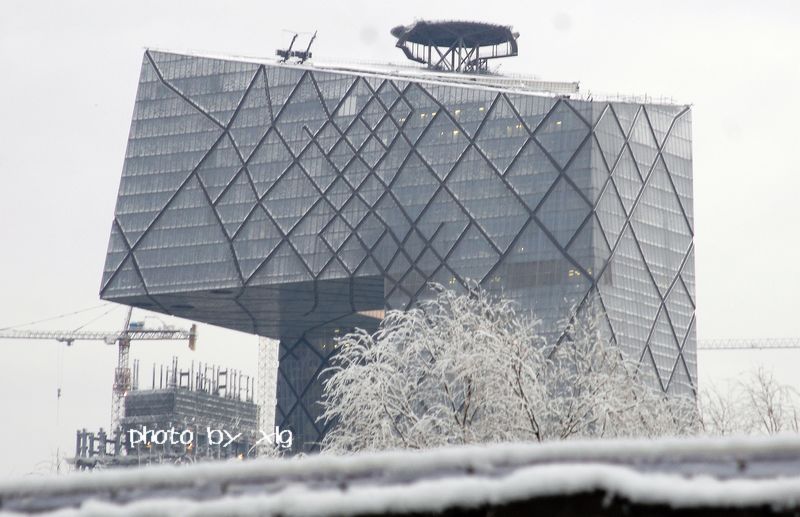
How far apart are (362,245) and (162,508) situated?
132 meters

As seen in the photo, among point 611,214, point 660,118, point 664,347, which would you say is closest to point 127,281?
point 611,214

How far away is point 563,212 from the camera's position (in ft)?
443

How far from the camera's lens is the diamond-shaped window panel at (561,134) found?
136 metres

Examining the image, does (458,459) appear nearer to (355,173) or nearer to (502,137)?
(502,137)

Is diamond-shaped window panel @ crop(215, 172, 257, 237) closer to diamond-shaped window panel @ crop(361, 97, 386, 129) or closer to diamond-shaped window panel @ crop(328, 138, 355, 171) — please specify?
diamond-shaped window panel @ crop(328, 138, 355, 171)

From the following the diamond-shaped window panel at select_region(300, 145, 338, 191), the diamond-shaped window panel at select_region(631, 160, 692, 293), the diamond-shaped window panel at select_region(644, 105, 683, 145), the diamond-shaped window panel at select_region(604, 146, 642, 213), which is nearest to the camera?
the diamond-shaped window panel at select_region(604, 146, 642, 213)

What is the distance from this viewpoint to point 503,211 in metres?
136

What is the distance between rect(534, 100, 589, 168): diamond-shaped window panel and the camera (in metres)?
136

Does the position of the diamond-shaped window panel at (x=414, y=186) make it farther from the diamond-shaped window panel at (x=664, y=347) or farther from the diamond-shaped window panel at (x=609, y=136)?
the diamond-shaped window panel at (x=664, y=347)

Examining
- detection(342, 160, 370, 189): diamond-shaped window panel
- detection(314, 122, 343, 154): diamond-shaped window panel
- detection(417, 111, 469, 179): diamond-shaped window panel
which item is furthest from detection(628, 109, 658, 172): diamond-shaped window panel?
detection(314, 122, 343, 154): diamond-shaped window panel

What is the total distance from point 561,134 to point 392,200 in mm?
15024

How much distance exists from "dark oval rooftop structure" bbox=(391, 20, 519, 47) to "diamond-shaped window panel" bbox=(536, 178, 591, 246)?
141ft

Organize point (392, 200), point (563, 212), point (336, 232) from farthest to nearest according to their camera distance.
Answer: point (336, 232)
point (392, 200)
point (563, 212)

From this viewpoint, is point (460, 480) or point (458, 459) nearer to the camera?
point (460, 480)
